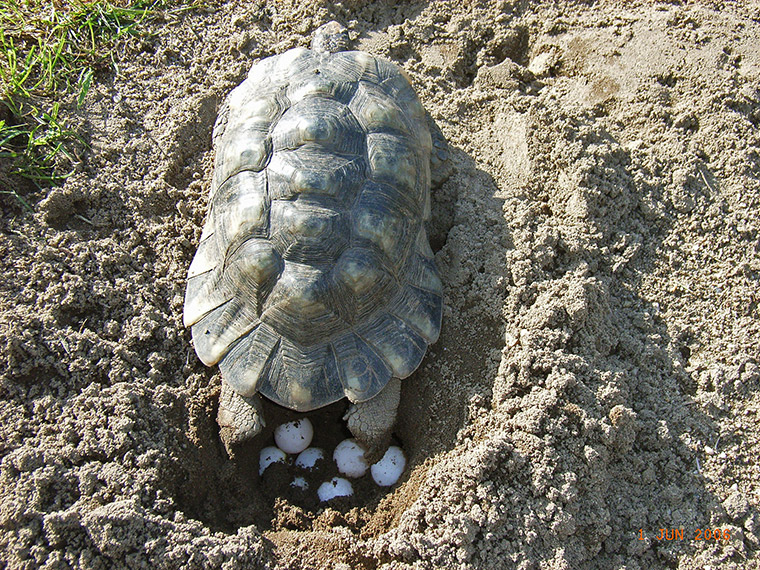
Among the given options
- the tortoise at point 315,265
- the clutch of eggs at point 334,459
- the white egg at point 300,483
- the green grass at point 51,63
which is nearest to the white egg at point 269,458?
the clutch of eggs at point 334,459

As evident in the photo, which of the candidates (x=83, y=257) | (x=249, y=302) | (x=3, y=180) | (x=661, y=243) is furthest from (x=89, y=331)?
(x=661, y=243)

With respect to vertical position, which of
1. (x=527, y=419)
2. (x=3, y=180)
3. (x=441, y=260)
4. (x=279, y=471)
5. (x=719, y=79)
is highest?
(x=719, y=79)

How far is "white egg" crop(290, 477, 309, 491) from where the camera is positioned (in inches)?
96.7

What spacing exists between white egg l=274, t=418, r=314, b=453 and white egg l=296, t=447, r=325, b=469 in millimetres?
33

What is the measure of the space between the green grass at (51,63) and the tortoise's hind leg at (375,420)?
84.5 inches

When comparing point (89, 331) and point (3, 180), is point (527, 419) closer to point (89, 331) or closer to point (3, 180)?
point (89, 331)

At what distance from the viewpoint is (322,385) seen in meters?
2.27

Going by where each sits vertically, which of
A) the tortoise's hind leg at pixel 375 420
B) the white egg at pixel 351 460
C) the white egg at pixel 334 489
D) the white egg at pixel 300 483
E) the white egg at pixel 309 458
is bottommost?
the white egg at pixel 300 483

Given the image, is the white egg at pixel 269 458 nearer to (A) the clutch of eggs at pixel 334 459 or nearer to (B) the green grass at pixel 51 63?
(A) the clutch of eggs at pixel 334 459

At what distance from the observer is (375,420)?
2359 mm

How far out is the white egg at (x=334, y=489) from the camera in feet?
7.89

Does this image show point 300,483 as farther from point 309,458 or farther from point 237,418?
point 237,418

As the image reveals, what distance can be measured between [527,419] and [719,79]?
2337mm

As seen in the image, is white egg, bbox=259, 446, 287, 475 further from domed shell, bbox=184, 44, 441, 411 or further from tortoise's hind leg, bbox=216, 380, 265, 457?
domed shell, bbox=184, 44, 441, 411
